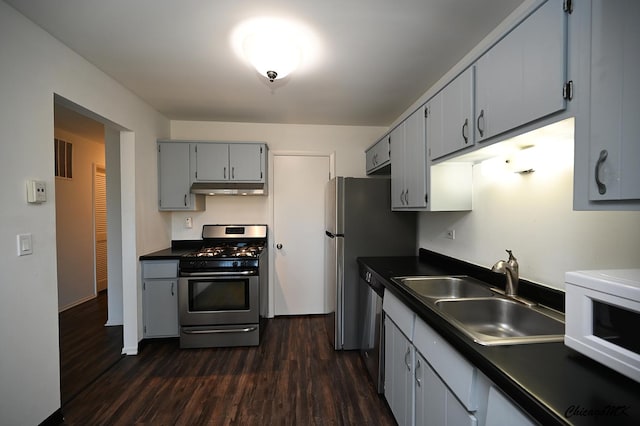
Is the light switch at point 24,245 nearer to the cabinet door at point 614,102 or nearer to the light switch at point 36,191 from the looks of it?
the light switch at point 36,191

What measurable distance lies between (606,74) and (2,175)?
8.62 ft

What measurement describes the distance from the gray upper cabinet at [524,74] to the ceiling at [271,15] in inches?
20.4

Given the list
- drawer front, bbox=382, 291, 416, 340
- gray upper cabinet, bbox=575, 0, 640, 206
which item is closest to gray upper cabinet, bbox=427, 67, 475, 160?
gray upper cabinet, bbox=575, 0, 640, 206

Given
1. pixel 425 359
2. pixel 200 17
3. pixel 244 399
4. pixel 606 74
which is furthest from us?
pixel 244 399

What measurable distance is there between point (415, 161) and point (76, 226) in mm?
4680

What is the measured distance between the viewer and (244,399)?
1.92 m

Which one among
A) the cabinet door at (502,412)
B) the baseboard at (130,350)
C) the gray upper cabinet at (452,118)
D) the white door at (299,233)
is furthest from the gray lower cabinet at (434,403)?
the baseboard at (130,350)

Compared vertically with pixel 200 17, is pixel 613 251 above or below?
below

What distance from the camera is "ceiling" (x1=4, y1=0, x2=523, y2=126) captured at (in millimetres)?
1454

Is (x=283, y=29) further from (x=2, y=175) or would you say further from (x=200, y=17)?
(x=2, y=175)

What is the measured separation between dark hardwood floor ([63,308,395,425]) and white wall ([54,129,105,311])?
197 centimetres

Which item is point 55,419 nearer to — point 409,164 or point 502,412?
point 502,412

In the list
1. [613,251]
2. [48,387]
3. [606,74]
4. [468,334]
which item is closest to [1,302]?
[48,387]

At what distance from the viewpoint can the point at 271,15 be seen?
150 centimetres
